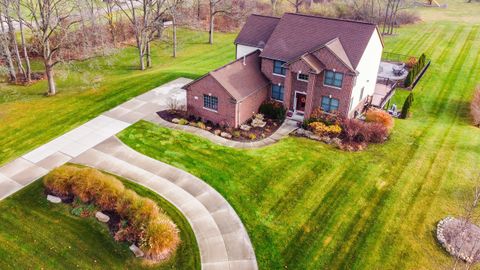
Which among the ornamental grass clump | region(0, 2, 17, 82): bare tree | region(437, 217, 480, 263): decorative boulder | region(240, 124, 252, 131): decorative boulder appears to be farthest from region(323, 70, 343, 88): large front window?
region(0, 2, 17, 82): bare tree

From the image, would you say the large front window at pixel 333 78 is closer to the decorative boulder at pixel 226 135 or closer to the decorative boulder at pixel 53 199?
the decorative boulder at pixel 226 135

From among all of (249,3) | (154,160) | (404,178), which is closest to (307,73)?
(404,178)

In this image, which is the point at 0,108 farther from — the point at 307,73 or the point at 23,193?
the point at 307,73

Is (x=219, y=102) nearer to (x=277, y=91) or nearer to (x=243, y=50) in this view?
(x=277, y=91)

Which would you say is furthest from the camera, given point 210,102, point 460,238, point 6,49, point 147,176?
point 6,49

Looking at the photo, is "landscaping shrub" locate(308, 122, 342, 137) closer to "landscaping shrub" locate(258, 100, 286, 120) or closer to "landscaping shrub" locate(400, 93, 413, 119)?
"landscaping shrub" locate(258, 100, 286, 120)

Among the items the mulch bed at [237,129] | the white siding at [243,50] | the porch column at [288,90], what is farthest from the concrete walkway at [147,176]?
the porch column at [288,90]

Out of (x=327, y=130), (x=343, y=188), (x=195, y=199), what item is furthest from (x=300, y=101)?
(x=195, y=199)
